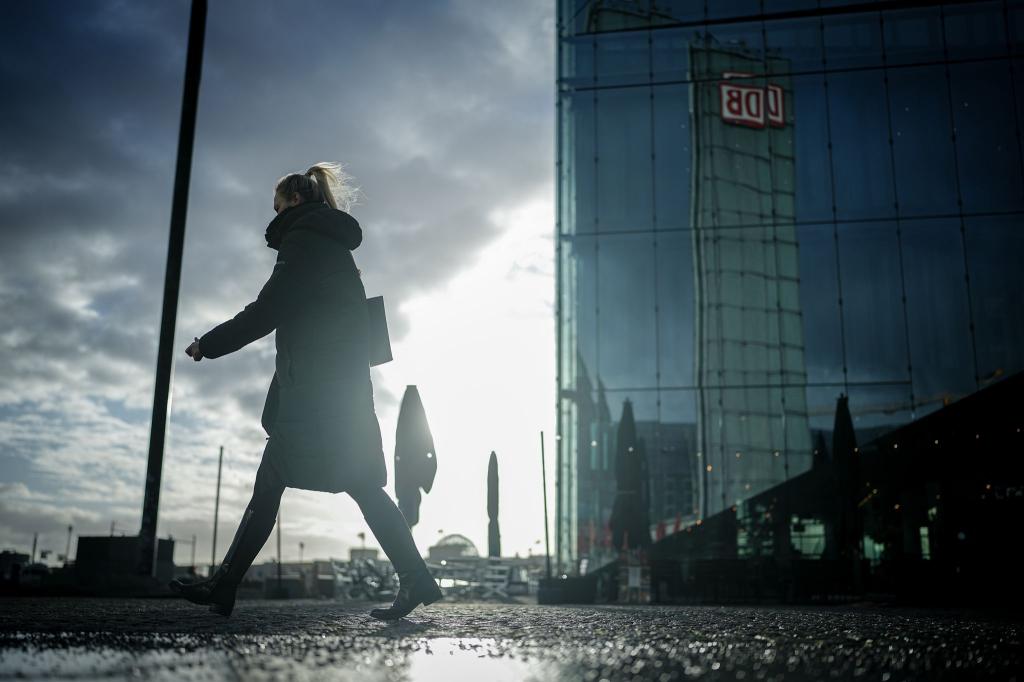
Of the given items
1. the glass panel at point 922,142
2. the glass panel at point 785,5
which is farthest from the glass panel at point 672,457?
the glass panel at point 785,5

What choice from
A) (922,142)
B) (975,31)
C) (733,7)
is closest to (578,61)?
(733,7)

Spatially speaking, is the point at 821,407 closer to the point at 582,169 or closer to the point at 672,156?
the point at 672,156

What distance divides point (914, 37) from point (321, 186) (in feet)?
81.9

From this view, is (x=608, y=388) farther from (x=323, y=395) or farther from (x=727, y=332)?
(x=323, y=395)

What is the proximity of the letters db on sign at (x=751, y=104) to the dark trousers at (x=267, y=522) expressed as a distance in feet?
78.0

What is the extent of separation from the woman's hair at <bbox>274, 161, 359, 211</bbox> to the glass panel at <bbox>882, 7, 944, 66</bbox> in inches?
956

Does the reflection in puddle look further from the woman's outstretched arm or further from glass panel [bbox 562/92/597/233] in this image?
glass panel [bbox 562/92/597/233]

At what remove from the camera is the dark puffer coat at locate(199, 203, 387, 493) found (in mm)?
3896

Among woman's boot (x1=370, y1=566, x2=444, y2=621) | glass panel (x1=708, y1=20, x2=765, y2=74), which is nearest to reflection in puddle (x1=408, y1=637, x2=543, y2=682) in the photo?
woman's boot (x1=370, y1=566, x2=444, y2=621)

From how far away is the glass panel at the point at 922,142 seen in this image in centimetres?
2434

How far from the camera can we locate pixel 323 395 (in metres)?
3.93

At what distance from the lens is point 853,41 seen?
26.1 metres

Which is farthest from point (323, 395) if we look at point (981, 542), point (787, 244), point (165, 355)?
point (787, 244)

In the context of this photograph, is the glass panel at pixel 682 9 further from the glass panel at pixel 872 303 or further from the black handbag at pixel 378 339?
the black handbag at pixel 378 339
